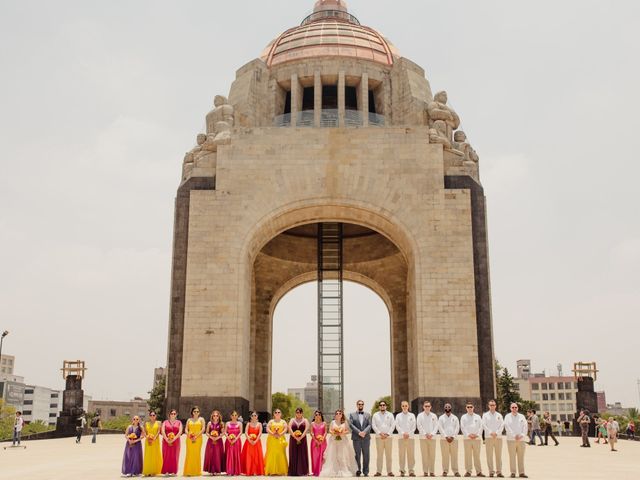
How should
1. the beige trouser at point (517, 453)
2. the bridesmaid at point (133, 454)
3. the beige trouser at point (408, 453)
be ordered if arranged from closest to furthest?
the beige trouser at point (517, 453), the bridesmaid at point (133, 454), the beige trouser at point (408, 453)

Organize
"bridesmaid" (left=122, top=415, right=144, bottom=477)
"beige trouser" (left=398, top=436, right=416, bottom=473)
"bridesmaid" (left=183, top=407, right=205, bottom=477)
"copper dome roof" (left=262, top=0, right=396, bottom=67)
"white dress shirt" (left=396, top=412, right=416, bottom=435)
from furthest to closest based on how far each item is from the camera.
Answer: "copper dome roof" (left=262, top=0, right=396, bottom=67) < "white dress shirt" (left=396, top=412, right=416, bottom=435) < "beige trouser" (left=398, top=436, right=416, bottom=473) < "bridesmaid" (left=183, top=407, right=205, bottom=477) < "bridesmaid" (left=122, top=415, right=144, bottom=477)

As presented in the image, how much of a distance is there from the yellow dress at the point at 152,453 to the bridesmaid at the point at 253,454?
4.78 feet

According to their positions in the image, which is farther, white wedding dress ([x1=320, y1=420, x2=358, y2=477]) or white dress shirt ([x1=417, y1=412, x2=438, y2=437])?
white dress shirt ([x1=417, y1=412, x2=438, y2=437])

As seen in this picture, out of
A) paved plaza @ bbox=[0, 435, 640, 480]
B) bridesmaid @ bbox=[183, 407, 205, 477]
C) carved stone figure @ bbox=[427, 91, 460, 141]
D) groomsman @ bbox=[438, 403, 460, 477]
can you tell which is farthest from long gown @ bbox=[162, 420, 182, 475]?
carved stone figure @ bbox=[427, 91, 460, 141]

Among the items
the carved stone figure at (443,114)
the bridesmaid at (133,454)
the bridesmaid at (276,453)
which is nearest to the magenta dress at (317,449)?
the bridesmaid at (276,453)

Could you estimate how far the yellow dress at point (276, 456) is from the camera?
1155cm

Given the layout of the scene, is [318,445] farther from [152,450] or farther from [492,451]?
[492,451]

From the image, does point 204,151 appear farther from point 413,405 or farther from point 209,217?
point 413,405

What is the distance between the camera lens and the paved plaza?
11.3 metres

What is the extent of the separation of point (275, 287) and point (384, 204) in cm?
924

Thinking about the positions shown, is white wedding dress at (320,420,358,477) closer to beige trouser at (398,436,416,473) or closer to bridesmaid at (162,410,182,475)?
beige trouser at (398,436,416,473)

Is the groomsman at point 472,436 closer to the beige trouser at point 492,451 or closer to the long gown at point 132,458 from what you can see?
the beige trouser at point 492,451

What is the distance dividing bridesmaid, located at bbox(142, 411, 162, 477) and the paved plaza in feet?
1.65

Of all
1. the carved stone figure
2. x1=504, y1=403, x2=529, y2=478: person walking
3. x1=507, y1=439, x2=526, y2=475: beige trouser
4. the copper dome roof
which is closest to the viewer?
x1=507, y1=439, x2=526, y2=475: beige trouser
